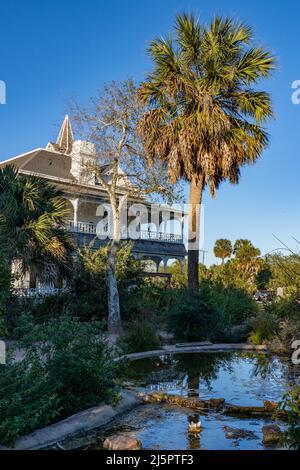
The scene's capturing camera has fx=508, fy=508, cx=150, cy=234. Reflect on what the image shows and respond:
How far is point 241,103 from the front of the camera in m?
17.2

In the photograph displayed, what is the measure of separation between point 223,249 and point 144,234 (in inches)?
1113

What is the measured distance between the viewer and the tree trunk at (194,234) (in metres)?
16.3

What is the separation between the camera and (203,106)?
16422 millimetres

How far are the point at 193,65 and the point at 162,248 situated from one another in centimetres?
1543

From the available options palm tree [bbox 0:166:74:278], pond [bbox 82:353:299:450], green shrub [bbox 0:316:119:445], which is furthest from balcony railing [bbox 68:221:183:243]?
green shrub [bbox 0:316:119:445]

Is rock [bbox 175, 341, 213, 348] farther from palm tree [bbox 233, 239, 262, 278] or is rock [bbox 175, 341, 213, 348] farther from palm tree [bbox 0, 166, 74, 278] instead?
palm tree [bbox 233, 239, 262, 278]

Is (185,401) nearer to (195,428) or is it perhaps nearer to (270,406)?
(270,406)

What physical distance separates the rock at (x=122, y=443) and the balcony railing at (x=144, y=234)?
20.8 meters

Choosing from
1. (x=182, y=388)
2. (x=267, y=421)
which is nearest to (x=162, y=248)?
(x=182, y=388)

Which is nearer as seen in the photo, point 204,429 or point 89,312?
point 204,429

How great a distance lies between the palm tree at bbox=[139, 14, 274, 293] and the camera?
16359 millimetres

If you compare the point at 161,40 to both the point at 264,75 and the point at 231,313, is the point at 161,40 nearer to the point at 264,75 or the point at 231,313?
the point at 264,75

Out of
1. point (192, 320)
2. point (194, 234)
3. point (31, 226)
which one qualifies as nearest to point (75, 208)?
point (31, 226)

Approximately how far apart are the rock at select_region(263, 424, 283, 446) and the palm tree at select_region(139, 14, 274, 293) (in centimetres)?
1025
